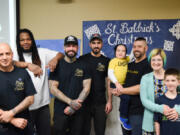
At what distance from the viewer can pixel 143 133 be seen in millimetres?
1793

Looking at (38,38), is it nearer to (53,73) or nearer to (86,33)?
(86,33)

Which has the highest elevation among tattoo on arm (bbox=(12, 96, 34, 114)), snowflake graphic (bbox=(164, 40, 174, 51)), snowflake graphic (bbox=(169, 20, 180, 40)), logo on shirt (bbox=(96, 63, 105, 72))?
snowflake graphic (bbox=(169, 20, 180, 40))

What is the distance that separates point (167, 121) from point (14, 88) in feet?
4.74

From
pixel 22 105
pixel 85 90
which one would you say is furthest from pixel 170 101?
pixel 22 105

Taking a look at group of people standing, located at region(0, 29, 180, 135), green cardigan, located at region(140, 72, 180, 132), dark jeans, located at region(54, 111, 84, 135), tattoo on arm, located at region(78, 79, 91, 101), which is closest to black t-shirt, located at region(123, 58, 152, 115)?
group of people standing, located at region(0, 29, 180, 135)

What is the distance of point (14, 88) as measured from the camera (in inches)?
66.0

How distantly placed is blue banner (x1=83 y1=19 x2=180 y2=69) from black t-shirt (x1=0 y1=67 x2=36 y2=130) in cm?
157

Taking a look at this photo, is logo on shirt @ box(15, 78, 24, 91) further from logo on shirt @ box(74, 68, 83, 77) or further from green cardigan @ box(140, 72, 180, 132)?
green cardigan @ box(140, 72, 180, 132)

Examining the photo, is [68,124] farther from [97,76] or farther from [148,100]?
[148,100]

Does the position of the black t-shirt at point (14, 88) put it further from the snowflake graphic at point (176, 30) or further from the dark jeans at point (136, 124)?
the snowflake graphic at point (176, 30)

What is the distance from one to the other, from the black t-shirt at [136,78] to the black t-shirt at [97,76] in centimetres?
47

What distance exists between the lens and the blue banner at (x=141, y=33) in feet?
9.67

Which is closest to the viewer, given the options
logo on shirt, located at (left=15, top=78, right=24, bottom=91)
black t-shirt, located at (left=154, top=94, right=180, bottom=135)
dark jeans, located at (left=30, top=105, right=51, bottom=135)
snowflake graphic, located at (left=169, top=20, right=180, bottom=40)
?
black t-shirt, located at (left=154, top=94, right=180, bottom=135)

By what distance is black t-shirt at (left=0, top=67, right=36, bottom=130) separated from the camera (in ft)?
5.42
